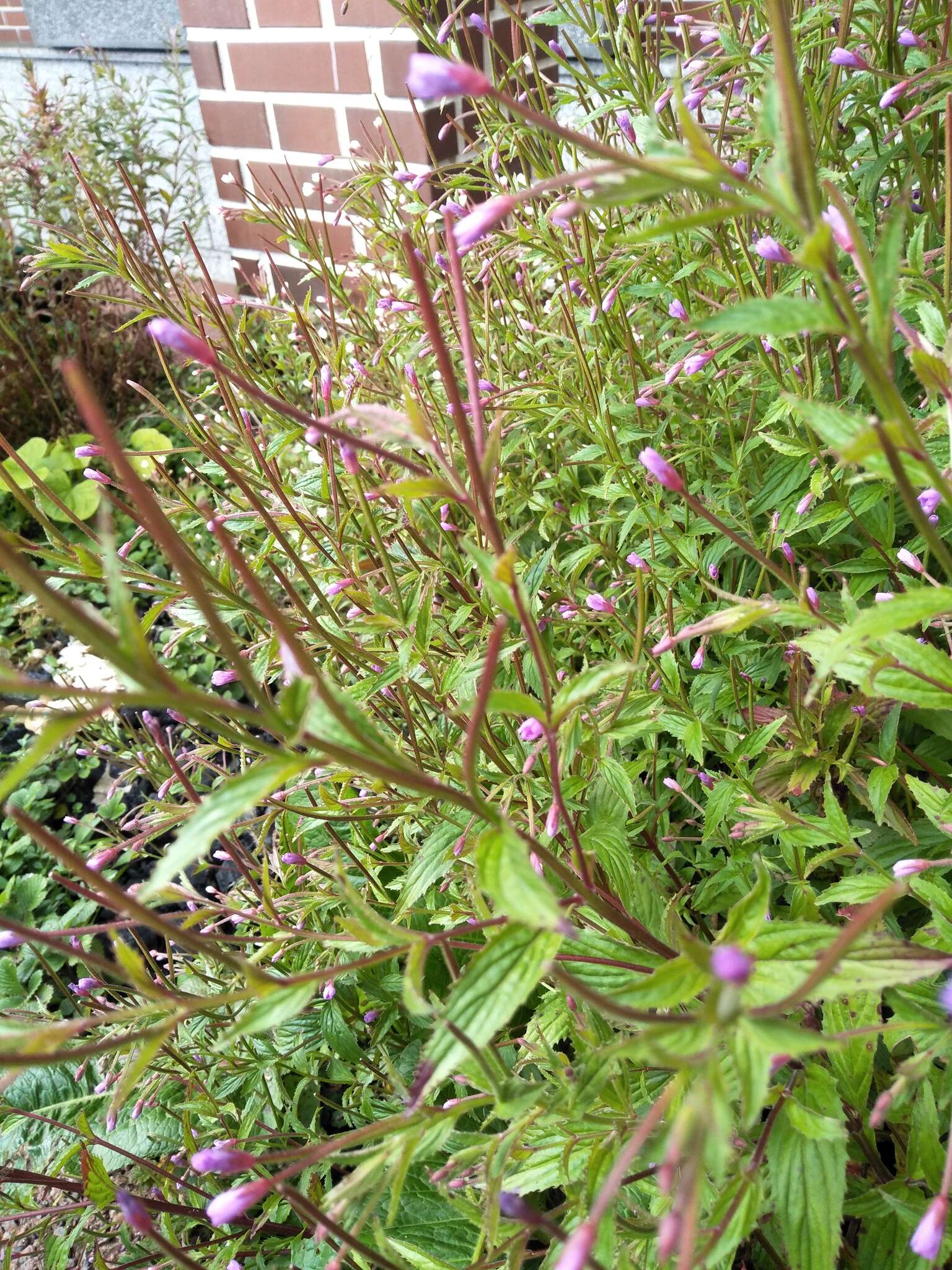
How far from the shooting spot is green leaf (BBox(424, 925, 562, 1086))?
38cm

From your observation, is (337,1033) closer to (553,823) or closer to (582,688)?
(553,823)

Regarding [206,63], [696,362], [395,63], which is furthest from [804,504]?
[206,63]

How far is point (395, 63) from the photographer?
2.00 m

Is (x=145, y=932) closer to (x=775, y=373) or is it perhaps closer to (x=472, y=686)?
(x=472, y=686)

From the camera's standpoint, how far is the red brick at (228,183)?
260cm

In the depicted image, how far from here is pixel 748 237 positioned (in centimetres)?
103

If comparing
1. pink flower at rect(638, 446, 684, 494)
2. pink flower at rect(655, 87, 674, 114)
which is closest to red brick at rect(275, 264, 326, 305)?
pink flower at rect(655, 87, 674, 114)

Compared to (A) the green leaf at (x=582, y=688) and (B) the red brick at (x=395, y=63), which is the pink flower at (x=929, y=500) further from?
(B) the red brick at (x=395, y=63)

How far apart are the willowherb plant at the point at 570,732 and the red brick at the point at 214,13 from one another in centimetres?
128

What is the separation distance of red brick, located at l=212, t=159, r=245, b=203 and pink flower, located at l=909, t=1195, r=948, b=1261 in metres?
2.70

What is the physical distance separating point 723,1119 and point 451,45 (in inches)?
47.5

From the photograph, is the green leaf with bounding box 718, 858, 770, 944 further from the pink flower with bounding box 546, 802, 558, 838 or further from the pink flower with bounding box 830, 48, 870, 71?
the pink flower with bounding box 830, 48, 870, 71

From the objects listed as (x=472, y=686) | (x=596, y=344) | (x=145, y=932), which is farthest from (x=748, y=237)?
(x=145, y=932)

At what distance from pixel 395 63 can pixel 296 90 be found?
402mm
